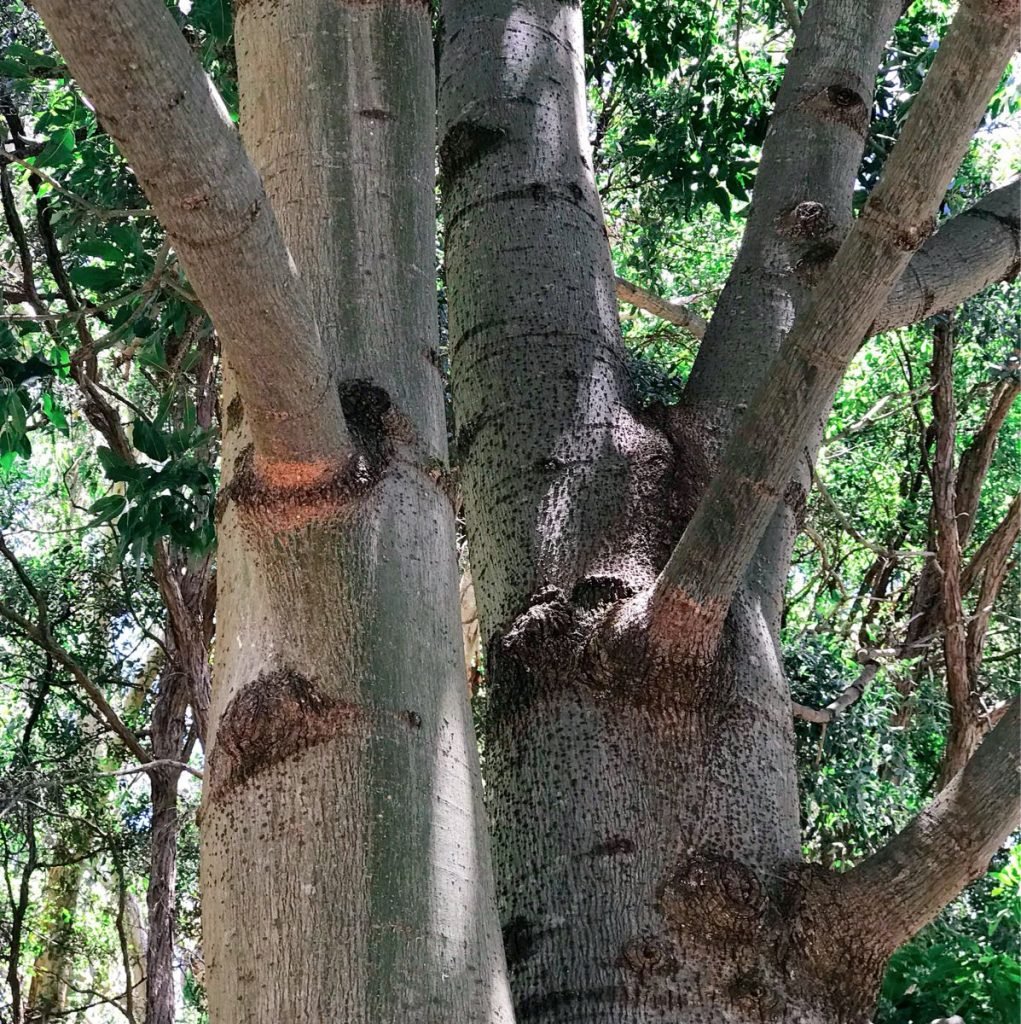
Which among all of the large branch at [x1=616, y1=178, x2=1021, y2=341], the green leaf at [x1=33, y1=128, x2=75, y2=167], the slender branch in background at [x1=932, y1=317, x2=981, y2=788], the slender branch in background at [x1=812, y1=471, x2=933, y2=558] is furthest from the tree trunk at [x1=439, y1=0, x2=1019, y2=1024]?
the slender branch in background at [x1=932, y1=317, x2=981, y2=788]

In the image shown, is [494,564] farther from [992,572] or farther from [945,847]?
[992,572]

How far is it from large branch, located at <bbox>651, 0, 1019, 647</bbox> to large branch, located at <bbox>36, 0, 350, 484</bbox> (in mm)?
455

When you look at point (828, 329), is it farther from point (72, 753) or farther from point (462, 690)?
point (72, 753)

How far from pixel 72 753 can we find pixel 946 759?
16.3ft

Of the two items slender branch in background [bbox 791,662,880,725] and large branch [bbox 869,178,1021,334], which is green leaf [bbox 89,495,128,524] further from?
slender branch in background [bbox 791,662,880,725]

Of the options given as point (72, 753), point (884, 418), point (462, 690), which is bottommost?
point (462, 690)

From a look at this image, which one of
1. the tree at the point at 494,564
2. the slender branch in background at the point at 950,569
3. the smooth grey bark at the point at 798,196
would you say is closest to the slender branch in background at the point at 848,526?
the slender branch in background at the point at 950,569

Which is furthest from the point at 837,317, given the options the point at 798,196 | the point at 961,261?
the point at 961,261

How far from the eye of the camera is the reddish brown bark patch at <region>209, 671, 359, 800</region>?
117 centimetres

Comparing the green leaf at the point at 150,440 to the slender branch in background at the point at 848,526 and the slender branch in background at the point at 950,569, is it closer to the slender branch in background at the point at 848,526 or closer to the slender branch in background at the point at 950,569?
the slender branch in background at the point at 848,526

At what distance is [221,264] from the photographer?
1062 millimetres

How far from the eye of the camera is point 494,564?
1747 millimetres

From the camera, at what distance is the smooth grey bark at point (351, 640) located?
109cm

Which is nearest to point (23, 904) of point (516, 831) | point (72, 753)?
point (72, 753)
